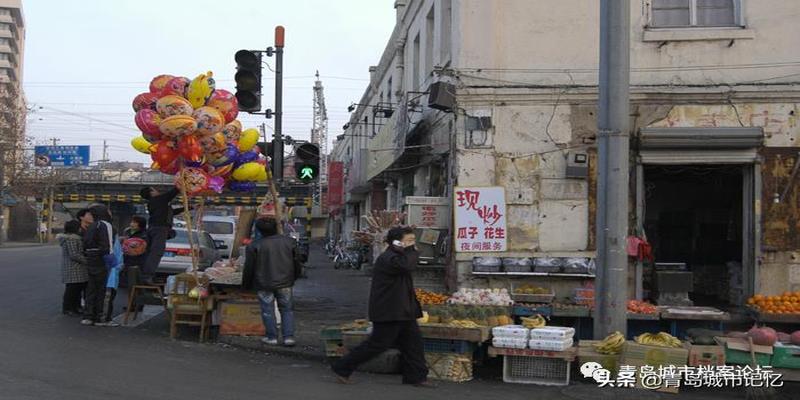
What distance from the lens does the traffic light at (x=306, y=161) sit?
456 inches

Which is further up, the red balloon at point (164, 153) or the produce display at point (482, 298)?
the red balloon at point (164, 153)

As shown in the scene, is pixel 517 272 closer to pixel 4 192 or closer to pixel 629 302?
pixel 629 302

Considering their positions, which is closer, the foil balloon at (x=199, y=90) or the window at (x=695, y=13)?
the foil balloon at (x=199, y=90)

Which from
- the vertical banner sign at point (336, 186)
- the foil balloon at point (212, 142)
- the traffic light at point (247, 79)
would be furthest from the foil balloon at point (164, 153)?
the vertical banner sign at point (336, 186)

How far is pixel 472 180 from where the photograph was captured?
11648 millimetres

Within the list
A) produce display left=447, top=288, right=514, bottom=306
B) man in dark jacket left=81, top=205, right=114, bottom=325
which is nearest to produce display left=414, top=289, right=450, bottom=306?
produce display left=447, top=288, right=514, bottom=306

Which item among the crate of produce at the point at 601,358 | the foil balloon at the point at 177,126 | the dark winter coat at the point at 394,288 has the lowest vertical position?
the crate of produce at the point at 601,358

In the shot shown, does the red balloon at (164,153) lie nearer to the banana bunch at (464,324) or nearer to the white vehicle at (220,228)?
the banana bunch at (464,324)

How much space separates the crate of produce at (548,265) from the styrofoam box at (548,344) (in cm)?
297

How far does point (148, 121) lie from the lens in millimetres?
10508

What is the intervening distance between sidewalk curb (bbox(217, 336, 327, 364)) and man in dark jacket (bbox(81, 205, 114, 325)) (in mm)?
2218

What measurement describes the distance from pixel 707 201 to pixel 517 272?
20.2ft

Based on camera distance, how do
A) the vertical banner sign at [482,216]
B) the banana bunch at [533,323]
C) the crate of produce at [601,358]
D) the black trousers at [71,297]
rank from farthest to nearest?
the black trousers at [71,297] < the vertical banner sign at [482,216] < the banana bunch at [533,323] < the crate of produce at [601,358]

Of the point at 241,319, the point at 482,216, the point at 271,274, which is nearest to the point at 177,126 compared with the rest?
the point at 271,274
